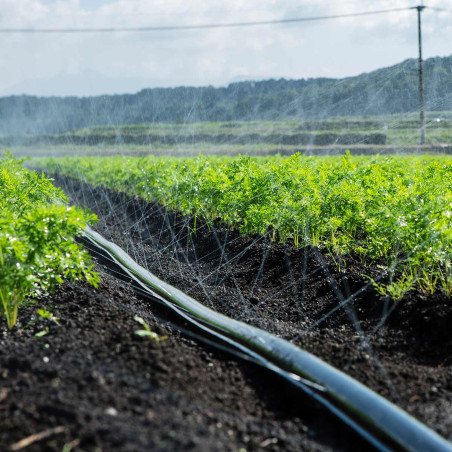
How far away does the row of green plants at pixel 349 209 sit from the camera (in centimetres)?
432

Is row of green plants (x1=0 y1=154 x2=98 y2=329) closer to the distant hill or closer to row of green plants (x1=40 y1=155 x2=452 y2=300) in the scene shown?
row of green plants (x1=40 y1=155 x2=452 y2=300)

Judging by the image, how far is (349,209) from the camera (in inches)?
215

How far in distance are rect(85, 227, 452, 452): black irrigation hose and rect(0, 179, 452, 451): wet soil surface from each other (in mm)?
90

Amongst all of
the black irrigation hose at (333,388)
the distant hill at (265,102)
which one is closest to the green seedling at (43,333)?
the black irrigation hose at (333,388)

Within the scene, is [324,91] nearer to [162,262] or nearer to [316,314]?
[162,262]

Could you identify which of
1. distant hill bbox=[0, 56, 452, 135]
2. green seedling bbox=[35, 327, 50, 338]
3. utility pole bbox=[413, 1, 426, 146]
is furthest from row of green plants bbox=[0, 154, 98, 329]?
utility pole bbox=[413, 1, 426, 146]

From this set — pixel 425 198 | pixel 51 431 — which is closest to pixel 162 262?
pixel 425 198

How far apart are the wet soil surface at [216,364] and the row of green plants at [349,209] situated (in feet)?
0.90

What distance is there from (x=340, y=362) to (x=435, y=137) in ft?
52.8

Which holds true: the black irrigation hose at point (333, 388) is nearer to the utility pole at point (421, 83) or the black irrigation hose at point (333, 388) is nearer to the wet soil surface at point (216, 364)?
the wet soil surface at point (216, 364)

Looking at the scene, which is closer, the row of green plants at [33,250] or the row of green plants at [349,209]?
the row of green plants at [33,250]

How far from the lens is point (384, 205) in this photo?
5.04 metres

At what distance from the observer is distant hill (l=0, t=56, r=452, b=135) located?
1914 centimetres

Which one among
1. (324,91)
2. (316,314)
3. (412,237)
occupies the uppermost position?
(324,91)
